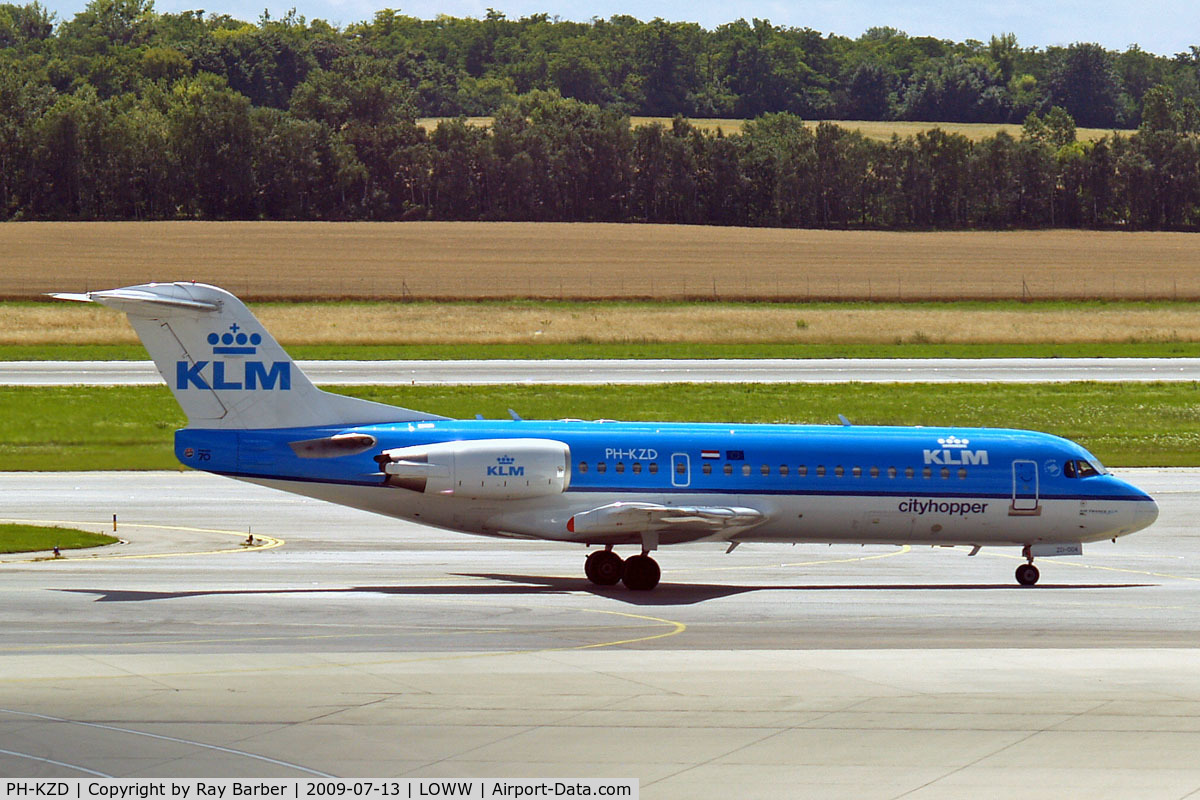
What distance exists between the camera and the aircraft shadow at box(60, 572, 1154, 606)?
26031 mm

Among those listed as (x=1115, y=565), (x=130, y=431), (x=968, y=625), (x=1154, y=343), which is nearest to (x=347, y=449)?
(x=968, y=625)

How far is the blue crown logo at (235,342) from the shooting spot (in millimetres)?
27703

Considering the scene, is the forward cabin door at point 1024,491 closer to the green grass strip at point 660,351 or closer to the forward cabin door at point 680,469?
the forward cabin door at point 680,469

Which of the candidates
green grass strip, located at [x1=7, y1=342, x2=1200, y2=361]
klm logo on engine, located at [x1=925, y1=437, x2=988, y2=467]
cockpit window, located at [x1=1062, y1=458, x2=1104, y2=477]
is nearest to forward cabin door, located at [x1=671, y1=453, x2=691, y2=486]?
klm logo on engine, located at [x1=925, y1=437, x2=988, y2=467]

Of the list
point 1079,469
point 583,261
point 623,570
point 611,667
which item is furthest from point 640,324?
point 611,667

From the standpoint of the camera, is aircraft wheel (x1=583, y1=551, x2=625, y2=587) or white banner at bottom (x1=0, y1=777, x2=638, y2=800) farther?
aircraft wheel (x1=583, y1=551, x2=625, y2=587)

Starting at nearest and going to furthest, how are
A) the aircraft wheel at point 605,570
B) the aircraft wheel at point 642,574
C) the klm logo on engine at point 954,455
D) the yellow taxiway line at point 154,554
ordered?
the aircraft wheel at point 642,574 → the aircraft wheel at point 605,570 → the klm logo on engine at point 954,455 → the yellow taxiway line at point 154,554

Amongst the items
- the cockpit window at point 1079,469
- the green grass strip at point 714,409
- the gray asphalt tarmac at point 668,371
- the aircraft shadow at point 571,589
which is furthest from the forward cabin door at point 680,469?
the gray asphalt tarmac at point 668,371

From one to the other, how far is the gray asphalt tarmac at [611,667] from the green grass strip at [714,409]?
55.5 feet

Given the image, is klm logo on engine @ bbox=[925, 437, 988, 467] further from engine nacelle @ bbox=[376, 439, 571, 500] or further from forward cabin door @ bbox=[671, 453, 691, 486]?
engine nacelle @ bbox=[376, 439, 571, 500]

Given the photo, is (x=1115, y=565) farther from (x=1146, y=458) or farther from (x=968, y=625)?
(x=1146, y=458)

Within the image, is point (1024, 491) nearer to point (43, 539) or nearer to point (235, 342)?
point (235, 342)

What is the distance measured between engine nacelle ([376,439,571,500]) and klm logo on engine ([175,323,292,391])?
2530 mm

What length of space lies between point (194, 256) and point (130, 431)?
75516 mm
